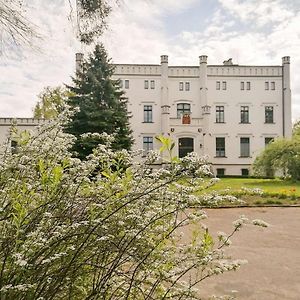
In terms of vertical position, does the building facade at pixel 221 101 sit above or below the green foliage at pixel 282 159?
above

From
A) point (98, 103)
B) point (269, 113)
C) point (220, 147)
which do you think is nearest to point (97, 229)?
point (98, 103)

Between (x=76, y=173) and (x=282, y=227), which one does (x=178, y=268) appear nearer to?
(x=76, y=173)

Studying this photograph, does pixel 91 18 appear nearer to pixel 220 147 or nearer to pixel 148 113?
pixel 148 113

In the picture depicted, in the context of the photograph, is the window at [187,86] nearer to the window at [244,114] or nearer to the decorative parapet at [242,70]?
the decorative parapet at [242,70]

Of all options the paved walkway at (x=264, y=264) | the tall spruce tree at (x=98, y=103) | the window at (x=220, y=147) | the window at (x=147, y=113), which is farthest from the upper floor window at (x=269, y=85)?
the paved walkway at (x=264, y=264)

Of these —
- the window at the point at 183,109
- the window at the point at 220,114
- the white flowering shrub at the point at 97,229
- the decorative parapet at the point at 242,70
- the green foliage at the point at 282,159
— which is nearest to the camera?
the white flowering shrub at the point at 97,229

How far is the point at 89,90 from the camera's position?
22578 millimetres

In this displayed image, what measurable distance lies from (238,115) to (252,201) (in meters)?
22.5

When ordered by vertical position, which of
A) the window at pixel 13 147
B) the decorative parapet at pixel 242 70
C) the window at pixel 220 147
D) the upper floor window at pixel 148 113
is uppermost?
the decorative parapet at pixel 242 70

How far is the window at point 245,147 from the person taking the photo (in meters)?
33.7

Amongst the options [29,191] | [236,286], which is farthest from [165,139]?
[236,286]

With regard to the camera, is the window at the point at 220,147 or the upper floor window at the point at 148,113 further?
the upper floor window at the point at 148,113

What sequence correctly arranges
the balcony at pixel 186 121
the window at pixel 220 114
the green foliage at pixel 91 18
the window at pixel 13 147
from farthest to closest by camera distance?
the window at pixel 220 114, the balcony at pixel 186 121, the green foliage at pixel 91 18, the window at pixel 13 147

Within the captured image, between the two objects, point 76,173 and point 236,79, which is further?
point 236,79
